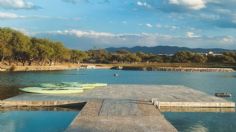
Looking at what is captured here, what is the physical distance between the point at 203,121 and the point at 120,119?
6.41 m

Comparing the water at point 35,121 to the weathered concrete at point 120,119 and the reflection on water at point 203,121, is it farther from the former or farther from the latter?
the reflection on water at point 203,121

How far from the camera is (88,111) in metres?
24.9

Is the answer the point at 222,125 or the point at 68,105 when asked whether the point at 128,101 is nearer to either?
the point at 68,105

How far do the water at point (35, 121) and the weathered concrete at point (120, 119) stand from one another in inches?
58.4

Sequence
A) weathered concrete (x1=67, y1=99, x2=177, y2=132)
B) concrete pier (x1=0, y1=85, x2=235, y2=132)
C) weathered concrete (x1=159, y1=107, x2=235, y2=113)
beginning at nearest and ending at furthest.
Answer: weathered concrete (x1=67, y1=99, x2=177, y2=132)
concrete pier (x1=0, y1=85, x2=235, y2=132)
weathered concrete (x1=159, y1=107, x2=235, y2=113)

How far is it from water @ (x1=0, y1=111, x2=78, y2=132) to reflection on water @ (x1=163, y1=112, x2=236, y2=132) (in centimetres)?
630

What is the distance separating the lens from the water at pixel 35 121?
23.1m

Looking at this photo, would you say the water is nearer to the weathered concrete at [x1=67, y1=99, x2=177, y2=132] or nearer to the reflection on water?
the weathered concrete at [x1=67, y1=99, x2=177, y2=132]

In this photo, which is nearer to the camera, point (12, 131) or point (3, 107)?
point (12, 131)

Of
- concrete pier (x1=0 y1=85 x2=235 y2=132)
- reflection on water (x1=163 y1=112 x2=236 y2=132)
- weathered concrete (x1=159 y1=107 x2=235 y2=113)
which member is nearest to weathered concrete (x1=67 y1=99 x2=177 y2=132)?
concrete pier (x1=0 y1=85 x2=235 y2=132)

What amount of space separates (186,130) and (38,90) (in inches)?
723

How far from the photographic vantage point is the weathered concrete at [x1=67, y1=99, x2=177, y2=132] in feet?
63.4

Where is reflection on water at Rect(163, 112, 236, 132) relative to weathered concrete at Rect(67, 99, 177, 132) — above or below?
below

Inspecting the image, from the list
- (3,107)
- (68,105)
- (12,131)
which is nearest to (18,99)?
(3,107)
